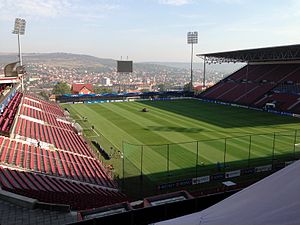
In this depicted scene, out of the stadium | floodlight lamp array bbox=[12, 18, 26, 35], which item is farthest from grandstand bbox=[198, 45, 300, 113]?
floodlight lamp array bbox=[12, 18, 26, 35]

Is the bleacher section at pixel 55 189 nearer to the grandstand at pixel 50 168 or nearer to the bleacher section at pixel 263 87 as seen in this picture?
the grandstand at pixel 50 168

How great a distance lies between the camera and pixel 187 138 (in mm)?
30234

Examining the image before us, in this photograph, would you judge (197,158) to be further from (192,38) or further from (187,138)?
(192,38)

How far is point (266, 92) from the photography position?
53312 millimetres

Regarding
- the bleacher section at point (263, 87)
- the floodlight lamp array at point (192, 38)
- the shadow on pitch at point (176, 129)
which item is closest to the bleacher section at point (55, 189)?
the shadow on pitch at point (176, 129)

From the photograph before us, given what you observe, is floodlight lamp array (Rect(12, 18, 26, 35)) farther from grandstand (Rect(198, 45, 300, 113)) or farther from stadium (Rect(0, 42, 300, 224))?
grandstand (Rect(198, 45, 300, 113))

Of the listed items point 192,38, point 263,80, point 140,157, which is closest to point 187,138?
point 140,157

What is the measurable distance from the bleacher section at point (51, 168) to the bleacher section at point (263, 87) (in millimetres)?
34538

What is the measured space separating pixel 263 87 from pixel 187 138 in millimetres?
32113

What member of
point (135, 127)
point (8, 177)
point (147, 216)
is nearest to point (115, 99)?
point (135, 127)

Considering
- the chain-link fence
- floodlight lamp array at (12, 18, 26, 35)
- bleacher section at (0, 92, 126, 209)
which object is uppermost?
floodlight lamp array at (12, 18, 26, 35)

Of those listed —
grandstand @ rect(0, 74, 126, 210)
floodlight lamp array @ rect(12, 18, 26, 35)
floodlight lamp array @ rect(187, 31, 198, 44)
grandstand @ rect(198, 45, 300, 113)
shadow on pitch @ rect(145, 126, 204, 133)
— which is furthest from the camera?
floodlight lamp array @ rect(187, 31, 198, 44)

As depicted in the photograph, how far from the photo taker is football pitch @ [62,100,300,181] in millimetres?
21984

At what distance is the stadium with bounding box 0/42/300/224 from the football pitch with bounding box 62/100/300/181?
9cm
